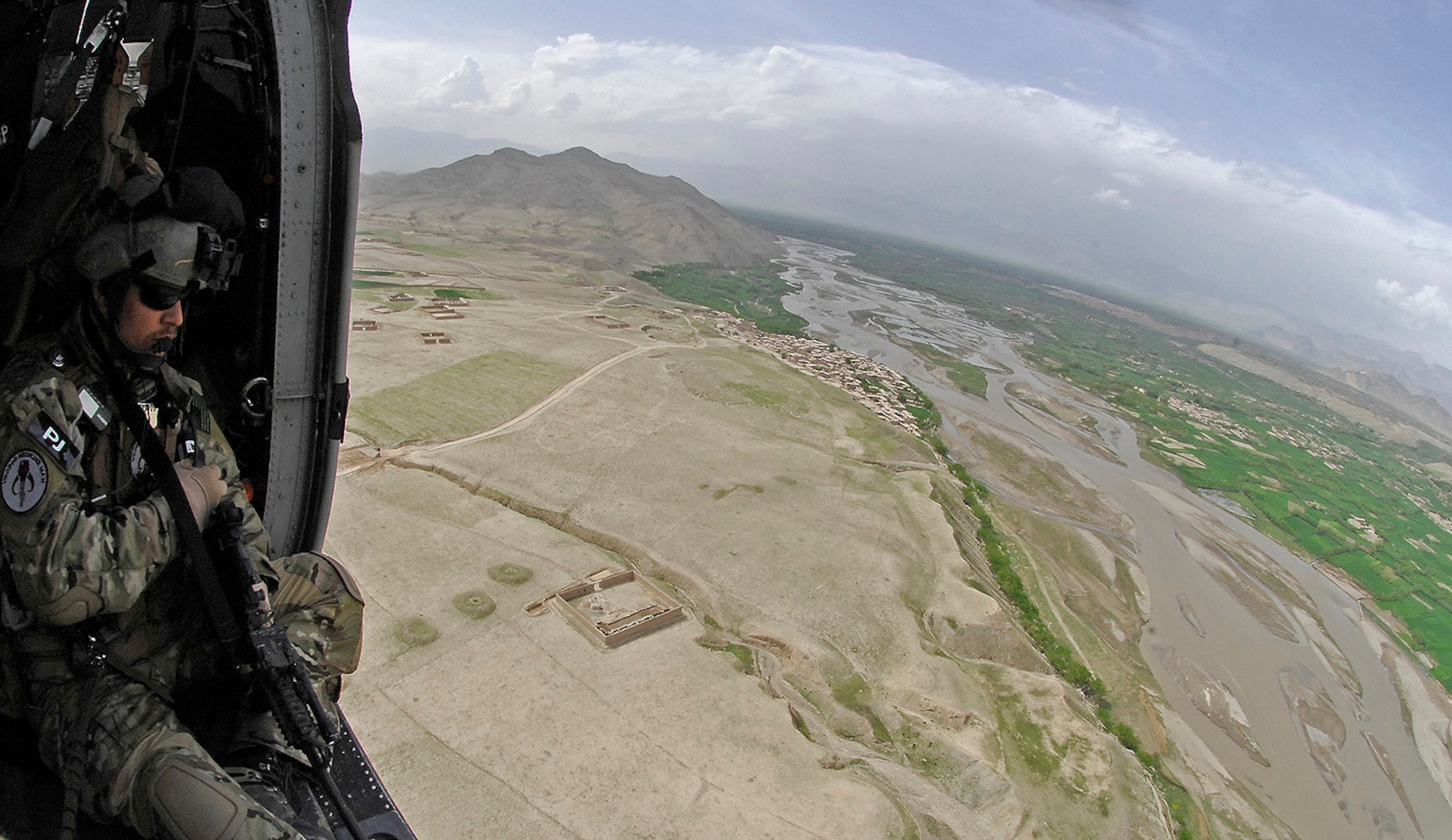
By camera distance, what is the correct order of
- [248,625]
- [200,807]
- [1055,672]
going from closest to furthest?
[200,807]
[248,625]
[1055,672]

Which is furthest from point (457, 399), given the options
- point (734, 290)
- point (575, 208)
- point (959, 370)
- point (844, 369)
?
point (575, 208)

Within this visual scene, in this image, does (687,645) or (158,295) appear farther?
(687,645)

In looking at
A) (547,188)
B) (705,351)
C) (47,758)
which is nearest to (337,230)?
(47,758)

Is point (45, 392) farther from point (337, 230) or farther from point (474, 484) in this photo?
point (474, 484)

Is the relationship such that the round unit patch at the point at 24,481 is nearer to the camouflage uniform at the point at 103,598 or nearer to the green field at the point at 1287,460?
the camouflage uniform at the point at 103,598

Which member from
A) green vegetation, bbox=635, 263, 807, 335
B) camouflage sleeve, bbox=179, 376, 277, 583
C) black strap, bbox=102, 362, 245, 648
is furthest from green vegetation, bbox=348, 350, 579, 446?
green vegetation, bbox=635, 263, 807, 335

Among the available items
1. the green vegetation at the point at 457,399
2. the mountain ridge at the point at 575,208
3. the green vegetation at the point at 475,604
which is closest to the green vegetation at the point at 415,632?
the green vegetation at the point at 475,604

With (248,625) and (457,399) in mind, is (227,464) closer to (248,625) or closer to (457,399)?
(248,625)
